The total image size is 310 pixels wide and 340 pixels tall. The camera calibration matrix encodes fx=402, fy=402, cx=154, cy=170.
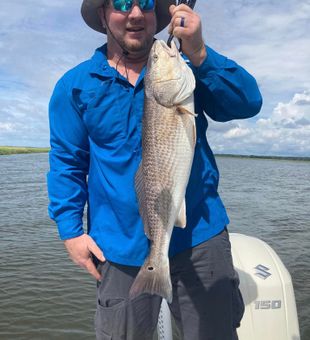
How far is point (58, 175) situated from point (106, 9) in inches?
56.6

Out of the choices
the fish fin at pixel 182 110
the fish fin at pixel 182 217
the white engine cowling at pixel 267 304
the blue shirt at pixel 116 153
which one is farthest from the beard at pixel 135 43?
the white engine cowling at pixel 267 304

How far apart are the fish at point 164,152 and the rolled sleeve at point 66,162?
709mm

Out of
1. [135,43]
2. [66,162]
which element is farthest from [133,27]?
[66,162]

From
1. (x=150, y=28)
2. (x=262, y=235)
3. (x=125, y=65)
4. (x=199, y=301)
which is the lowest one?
(x=262, y=235)

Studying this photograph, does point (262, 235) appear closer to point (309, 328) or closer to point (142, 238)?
point (309, 328)

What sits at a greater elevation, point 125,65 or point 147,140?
point 125,65

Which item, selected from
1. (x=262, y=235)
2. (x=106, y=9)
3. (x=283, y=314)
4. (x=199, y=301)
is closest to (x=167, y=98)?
(x=106, y=9)

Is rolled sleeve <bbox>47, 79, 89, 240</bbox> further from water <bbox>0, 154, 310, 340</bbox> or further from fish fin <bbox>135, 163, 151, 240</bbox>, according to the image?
water <bbox>0, 154, 310, 340</bbox>

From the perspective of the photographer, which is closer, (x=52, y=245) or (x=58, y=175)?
(x=58, y=175)

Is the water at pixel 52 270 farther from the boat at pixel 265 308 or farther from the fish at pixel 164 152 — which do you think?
the fish at pixel 164 152

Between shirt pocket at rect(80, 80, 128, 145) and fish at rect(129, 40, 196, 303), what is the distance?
308 mm

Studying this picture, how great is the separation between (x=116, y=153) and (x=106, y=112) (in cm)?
33

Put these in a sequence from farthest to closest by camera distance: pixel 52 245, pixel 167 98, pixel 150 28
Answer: pixel 52 245, pixel 150 28, pixel 167 98

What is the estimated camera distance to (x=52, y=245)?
12500 millimetres
